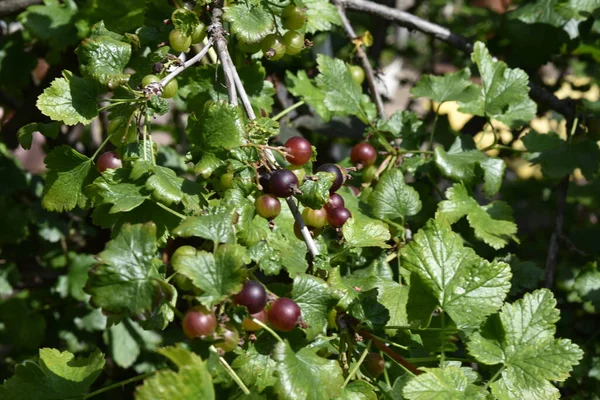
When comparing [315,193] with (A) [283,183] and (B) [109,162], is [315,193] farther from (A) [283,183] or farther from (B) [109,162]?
(B) [109,162]

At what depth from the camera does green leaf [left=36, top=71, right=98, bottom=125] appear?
47.1 inches

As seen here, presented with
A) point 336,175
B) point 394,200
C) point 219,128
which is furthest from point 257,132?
point 394,200

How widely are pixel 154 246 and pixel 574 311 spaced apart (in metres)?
1.52

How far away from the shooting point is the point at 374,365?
45.5 inches

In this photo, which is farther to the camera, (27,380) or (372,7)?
(372,7)

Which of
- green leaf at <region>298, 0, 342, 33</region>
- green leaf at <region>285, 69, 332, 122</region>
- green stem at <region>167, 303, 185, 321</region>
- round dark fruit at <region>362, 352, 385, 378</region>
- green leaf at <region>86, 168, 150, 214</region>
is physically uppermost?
green leaf at <region>298, 0, 342, 33</region>

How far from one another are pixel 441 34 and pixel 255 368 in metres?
1.31

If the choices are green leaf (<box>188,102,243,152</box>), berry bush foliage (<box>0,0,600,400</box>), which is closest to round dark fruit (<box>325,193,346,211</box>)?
berry bush foliage (<box>0,0,600,400</box>)

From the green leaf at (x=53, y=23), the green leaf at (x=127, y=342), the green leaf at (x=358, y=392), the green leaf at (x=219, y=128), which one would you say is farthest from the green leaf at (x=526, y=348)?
the green leaf at (x=53, y=23)

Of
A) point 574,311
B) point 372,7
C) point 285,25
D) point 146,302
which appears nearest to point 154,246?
point 146,302

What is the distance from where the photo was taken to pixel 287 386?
0.98m

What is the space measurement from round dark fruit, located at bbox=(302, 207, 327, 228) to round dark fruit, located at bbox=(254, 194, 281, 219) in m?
0.13

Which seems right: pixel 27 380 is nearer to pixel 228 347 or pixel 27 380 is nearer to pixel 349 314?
pixel 228 347

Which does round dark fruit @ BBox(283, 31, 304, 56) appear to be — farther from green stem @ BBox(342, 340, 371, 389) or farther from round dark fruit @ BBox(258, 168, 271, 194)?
green stem @ BBox(342, 340, 371, 389)
